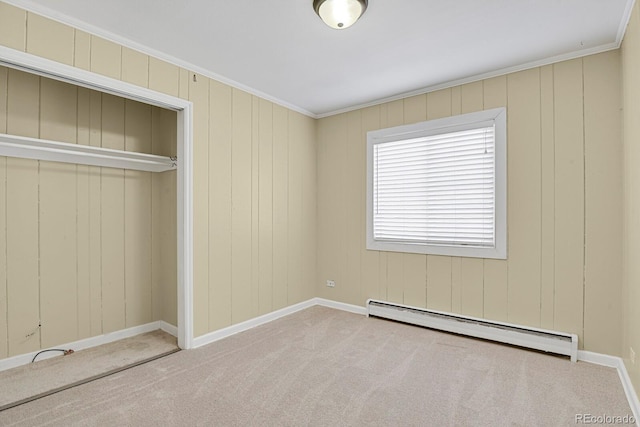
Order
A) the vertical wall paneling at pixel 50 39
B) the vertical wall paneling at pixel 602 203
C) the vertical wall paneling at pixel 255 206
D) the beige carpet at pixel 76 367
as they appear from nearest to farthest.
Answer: the vertical wall paneling at pixel 50 39, the beige carpet at pixel 76 367, the vertical wall paneling at pixel 602 203, the vertical wall paneling at pixel 255 206

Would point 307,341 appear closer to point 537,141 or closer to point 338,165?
point 338,165

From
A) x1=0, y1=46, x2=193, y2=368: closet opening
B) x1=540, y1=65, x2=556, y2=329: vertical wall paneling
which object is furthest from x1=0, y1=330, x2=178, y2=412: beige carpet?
x1=540, y1=65, x2=556, y2=329: vertical wall paneling

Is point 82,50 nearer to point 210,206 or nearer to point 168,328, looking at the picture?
point 210,206

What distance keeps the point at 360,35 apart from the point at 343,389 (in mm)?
2644

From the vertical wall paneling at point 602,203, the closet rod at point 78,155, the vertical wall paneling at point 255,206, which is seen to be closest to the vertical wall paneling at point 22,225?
the closet rod at point 78,155

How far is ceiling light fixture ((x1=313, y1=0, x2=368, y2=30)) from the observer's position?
203 centimetres

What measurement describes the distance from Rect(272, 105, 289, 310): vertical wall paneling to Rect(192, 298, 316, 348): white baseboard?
0.09 m

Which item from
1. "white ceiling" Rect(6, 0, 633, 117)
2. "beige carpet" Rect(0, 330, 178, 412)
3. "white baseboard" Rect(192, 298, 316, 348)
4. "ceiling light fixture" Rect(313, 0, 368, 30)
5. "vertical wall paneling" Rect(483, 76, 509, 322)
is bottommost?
"beige carpet" Rect(0, 330, 178, 412)

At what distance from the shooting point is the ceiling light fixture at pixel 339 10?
203 centimetres

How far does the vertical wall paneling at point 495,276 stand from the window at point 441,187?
9 centimetres

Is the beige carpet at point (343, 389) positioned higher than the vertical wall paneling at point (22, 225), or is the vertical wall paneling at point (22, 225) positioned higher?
the vertical wall paneling at point (22, 225)

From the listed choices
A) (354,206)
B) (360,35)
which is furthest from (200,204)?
(360,35)

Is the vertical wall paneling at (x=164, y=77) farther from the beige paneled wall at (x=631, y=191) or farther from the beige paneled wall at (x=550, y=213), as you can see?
the beige paneled wall at (x=631, y=191)

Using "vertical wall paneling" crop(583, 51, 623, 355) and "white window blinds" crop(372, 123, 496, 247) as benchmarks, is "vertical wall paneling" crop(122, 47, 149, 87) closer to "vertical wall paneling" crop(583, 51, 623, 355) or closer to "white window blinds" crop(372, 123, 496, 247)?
"white window blinds" crop(372, 123, 496, 247)
